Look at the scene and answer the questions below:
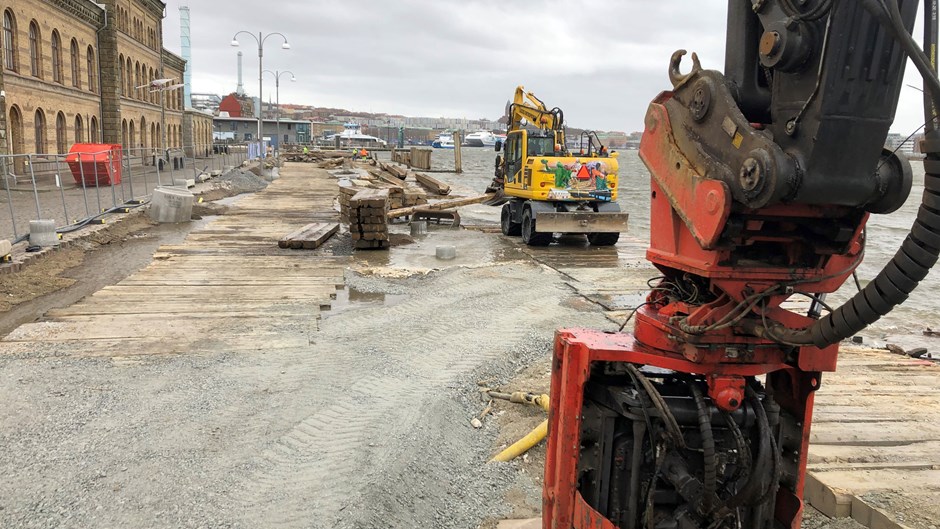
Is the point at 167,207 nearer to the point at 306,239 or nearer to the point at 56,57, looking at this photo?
the point at 306,239

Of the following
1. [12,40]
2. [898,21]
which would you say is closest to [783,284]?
[898,21]

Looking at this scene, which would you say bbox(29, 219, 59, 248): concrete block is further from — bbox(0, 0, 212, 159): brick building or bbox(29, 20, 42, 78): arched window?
bbox(29, 20, 42, 78): arched window

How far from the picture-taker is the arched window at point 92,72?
4012cm

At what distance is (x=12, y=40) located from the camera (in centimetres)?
2925

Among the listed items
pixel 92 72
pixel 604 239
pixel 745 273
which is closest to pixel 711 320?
pixel 745 273

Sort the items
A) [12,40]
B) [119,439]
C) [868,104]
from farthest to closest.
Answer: [12,40] → [119,439] → [868,104]

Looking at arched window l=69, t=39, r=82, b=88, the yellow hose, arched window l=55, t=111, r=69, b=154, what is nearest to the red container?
arched window l=55, t=111, r=69, b=154

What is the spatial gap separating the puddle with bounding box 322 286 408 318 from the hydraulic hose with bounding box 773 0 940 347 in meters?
8.72

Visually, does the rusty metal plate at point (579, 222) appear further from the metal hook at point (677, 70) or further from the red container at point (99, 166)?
the red container at point (99, 166)

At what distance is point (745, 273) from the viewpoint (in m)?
3.12

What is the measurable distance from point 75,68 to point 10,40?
8.62 metres

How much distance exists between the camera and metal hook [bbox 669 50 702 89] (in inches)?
127

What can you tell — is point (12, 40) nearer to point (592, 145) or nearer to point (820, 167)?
point (592, 145)

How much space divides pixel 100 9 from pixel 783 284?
4577 centimetres
